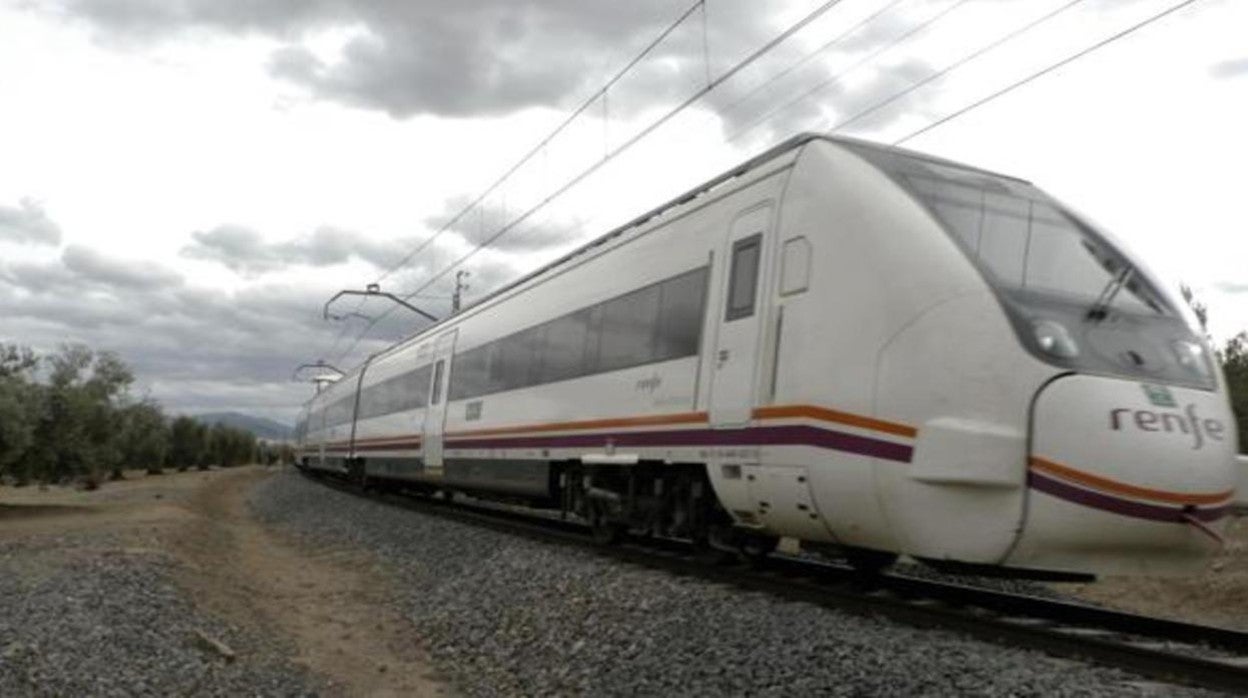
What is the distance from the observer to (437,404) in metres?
19.4

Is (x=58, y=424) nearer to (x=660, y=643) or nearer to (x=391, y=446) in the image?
(x=391, y=446)

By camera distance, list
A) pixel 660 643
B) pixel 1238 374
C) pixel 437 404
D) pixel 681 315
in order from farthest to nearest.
A: pixel 1238 374
pixel 437 404
pixel 681 315
pixel 660 643

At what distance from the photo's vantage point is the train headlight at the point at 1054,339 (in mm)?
6613

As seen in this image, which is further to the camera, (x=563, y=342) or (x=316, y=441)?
(x=316, y=441)

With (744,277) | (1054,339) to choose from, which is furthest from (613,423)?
(1054,339)

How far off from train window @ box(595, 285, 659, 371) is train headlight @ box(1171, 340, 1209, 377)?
479 cm

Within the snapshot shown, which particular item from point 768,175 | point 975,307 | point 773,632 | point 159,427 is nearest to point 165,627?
point 773,632

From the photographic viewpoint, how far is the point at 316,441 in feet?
137

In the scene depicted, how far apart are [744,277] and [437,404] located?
11.4 m

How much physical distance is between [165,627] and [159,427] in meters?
70.1

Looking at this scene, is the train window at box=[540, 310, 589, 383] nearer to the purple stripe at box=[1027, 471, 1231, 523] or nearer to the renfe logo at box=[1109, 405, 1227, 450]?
the purple stripe at box=[1027, 471, 1231, 523]

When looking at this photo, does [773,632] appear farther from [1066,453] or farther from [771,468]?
[1066,453]

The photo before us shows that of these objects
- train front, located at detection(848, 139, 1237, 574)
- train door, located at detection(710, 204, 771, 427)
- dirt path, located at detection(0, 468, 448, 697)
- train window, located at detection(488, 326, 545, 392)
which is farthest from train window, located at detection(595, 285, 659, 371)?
train front, located at detection(848, 139, 1237, 574)

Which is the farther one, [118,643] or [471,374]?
[471,374]
